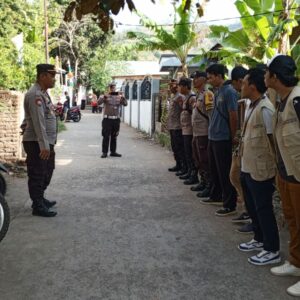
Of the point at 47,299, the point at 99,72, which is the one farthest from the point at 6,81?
the point at 99,72

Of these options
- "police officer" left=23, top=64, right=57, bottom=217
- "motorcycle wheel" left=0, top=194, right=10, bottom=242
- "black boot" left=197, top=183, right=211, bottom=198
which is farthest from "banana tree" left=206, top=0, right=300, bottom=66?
"motorcycle wheel" left=0, top=194, right=10, bottom=242

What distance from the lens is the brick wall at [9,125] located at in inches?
356

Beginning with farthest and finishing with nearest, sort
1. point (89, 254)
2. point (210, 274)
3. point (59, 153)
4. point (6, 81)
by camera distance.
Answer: point (59, 153), point (6, 81), point (89, 254), point (210, 274)

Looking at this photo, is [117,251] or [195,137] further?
[195,137]

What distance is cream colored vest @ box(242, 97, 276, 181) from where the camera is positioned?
4094 millimetres

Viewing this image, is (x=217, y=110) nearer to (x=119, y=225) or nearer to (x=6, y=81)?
(x=119, y=225)

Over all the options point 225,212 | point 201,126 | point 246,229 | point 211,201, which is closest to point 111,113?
point 201,126

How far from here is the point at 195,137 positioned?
22.5 feet

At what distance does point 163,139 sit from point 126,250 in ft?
29.2

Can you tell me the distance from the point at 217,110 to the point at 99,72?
34.9 meters

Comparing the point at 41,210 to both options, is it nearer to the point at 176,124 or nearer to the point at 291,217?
the point at 291,217

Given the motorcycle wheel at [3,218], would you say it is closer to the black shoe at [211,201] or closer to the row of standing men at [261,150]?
the row of standing men at [261,150]

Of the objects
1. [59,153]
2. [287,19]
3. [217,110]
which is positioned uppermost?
[287,19]

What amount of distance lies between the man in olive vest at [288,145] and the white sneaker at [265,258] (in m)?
0.18
